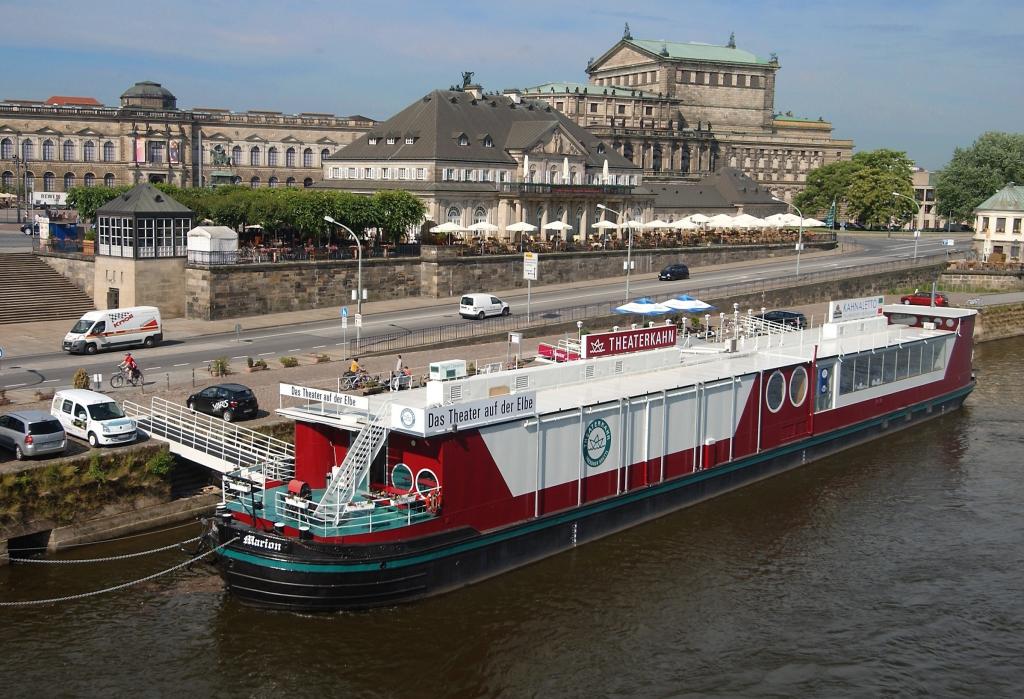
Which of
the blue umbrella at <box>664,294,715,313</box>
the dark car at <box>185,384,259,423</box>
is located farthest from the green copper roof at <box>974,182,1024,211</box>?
the dark car at <box>185,384,259,423</box>

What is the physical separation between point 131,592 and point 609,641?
1173 cm

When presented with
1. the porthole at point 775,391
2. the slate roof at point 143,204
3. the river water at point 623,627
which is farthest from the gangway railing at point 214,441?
the slate roof at point 143,204

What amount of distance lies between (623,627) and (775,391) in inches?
543

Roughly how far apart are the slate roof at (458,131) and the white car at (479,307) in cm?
2358

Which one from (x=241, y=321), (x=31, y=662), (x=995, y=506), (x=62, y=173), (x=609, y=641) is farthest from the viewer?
(x=62, y=173)

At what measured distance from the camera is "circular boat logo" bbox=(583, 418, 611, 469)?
1200 inches

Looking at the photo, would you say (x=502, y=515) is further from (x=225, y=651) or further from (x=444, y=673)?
(x=225, y=651)

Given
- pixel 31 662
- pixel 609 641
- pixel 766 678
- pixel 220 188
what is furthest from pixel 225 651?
pixel 220 188

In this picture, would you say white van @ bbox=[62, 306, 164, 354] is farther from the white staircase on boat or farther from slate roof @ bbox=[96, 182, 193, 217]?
the white staircase on boat

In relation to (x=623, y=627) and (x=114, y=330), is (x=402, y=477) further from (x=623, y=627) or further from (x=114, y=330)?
(x=114, y=330)

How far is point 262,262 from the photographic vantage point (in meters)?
62.7

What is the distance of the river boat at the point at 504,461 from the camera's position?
25641mm

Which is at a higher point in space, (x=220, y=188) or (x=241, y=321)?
Result: (x=220, y=188)

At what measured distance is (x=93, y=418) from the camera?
32.4 meters
